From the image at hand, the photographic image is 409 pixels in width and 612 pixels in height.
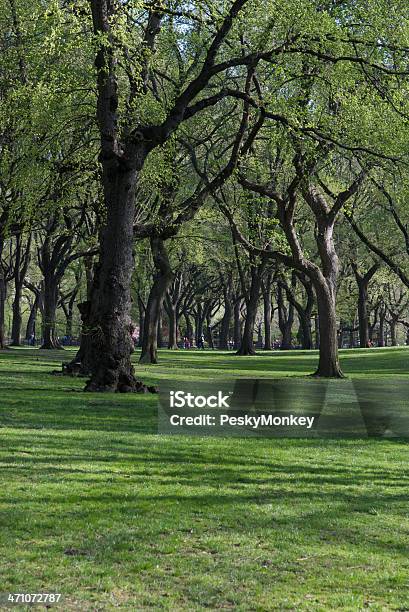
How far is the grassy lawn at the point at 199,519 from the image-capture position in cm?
575

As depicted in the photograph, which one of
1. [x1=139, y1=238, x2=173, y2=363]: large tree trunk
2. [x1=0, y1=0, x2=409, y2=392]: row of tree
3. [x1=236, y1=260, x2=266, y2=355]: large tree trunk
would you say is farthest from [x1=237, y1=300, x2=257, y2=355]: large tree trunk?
[x1=139, y1=238, x2=173, y2=363]: large tree trunk

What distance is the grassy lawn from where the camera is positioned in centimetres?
575

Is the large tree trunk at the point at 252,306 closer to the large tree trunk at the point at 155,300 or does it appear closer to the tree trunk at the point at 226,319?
the tree trunk at the point at 226,319

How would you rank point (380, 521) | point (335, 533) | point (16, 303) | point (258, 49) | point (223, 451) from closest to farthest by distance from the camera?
point (335, 533) → point (380, 521) → point (223, 451) → point (258, 49) → point (16, 303)

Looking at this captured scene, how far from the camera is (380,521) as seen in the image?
313 inches

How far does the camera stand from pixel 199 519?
25.2 feet

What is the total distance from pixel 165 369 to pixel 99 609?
2570 cm

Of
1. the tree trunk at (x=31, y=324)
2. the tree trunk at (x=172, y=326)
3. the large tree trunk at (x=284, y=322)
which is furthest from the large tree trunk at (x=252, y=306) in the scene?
the tree trunk at (x=31, y=324)

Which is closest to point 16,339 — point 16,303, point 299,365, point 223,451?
point 16,303

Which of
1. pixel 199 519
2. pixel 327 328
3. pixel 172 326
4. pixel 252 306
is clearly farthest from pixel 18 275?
pixel 199 519

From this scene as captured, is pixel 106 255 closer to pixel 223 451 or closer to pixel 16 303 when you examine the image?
pixel 223 451

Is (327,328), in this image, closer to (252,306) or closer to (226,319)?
(252,306)

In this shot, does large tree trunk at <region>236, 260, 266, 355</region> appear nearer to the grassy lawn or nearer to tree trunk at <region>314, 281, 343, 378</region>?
tree trunk at <region>314, 281, 343, 378</region>

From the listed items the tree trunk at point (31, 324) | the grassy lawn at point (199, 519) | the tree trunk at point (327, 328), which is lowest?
the grassy lawn at point (199, 519)
